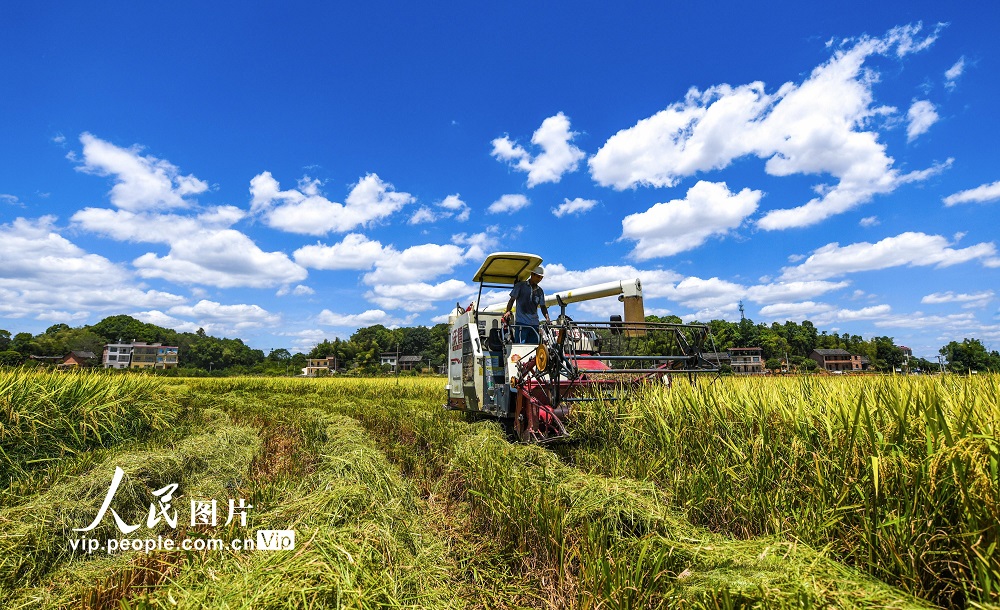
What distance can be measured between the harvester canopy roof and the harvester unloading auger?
18 mm

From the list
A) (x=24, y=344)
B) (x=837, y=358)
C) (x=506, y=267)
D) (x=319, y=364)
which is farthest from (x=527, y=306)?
(x=319, y=364)

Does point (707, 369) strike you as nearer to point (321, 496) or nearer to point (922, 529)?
point (922, 529)

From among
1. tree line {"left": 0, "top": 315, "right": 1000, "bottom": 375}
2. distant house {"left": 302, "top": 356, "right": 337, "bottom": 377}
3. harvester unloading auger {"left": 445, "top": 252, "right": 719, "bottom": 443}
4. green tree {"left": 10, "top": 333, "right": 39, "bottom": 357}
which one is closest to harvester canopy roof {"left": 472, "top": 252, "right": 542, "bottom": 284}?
harvester unloading auger {"left": 445, "top": 252, "right": 719, "bottom": 443}

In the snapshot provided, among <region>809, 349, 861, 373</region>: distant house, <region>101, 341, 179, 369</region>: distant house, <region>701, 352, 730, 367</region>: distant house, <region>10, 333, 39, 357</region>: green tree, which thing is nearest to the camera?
<region>701, 352, 730, 367</region>: distant house

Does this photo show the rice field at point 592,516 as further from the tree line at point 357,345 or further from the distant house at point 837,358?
the distant house at point 837,358

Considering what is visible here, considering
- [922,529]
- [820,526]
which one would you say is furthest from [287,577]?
[922,529]

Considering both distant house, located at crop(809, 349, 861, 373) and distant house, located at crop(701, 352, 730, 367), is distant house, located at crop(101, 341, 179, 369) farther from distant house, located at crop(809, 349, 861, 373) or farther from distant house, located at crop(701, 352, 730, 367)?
distant house, located at crop(809, 349, 861, 373)

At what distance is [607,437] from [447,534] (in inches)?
86.9

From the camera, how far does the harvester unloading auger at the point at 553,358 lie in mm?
5848

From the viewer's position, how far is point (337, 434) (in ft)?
24.0

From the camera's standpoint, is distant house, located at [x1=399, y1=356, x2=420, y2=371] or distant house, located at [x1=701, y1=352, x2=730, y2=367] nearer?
distant house, located at [x1=701, y1=352, x2=730, y2=367]

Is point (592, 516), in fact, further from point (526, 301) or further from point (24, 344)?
point (24, 344)

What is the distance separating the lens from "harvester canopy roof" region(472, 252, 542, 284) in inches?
317

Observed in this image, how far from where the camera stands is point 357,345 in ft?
328
